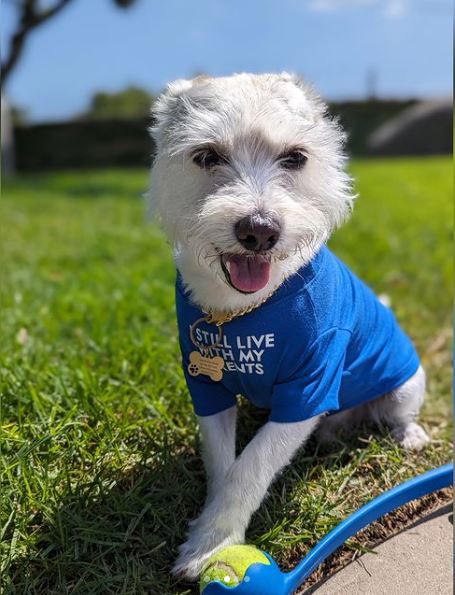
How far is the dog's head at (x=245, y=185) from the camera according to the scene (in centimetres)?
211

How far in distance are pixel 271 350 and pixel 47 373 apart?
1297 millimetres

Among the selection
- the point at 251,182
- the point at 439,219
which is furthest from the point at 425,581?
the point at 439,219

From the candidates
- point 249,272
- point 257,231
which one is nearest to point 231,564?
point 249,272

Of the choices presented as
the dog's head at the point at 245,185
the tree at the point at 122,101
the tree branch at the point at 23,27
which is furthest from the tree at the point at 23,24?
the dog's head at the point at 245,185

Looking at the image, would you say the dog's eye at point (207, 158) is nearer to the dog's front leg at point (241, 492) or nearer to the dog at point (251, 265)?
the dog at point (251, 265)

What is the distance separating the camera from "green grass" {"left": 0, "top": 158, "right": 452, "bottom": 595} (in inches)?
87.3

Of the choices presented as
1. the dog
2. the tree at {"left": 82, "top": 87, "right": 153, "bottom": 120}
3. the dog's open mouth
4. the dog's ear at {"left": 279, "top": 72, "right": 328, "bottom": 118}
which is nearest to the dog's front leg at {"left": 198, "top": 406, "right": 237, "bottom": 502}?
the dog

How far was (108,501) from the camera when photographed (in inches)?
93.4

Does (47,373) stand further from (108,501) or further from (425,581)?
(425,581)

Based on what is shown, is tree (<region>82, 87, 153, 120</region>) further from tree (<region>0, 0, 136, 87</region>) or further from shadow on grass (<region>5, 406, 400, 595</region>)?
shadow on grass (<region>5, 406, 400, 595</region>)

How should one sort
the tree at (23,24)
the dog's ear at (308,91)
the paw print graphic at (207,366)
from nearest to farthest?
the paw print graphic at (207,366) → the dog's ear at (308,91) → the tree at (23,24)

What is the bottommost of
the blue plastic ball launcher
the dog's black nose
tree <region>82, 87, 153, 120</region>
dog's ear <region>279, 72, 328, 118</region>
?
tree <region>82, 87, 153, 120</region>

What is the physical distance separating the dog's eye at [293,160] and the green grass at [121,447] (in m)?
1.17

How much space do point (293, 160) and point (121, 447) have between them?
4.27ft
